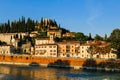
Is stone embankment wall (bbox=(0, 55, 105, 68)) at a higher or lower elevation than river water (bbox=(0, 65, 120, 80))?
higher

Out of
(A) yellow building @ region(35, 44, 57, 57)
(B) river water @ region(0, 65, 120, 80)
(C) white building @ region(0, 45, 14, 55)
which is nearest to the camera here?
(B) river water @ region(0, 65, 120, 80)

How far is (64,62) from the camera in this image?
95.6 metres

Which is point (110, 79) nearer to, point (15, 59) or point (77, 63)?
point (77, 63)

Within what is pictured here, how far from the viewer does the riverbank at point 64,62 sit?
284 ft

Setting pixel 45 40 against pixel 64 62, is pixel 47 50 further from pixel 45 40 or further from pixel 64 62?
pixel 64 62

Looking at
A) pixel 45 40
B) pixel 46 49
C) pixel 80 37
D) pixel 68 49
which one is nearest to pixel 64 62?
pixel 46 49

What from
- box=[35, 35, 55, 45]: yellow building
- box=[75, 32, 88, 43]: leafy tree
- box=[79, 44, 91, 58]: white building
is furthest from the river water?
box=[75, 32, 88, 43]: leafy tree

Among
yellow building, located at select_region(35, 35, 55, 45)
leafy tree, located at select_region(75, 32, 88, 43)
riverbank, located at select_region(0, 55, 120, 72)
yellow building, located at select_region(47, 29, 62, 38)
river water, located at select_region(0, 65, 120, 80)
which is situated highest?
yellow building, located at select_region(47, 29, 62, 38)

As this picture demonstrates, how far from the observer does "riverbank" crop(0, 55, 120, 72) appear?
86600mm

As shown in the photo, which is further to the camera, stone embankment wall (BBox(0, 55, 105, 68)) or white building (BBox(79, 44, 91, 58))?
white building (BBox(79, 44, 91, 58))

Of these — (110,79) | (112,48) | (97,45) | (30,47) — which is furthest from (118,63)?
(30,47)

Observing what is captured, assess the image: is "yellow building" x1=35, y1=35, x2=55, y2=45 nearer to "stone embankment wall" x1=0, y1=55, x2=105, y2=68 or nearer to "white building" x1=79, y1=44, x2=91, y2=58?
"white building" x1=79, y1=44, x2=91, y2=58

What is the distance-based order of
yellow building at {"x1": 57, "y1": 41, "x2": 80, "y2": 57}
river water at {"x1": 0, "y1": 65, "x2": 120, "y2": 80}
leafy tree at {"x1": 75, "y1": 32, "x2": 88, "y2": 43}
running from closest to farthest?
river water at {"x1": 0, "y1": 65, "x2": 120, "y2": 80} → yellow building at {"x1": 57, "y1": 41, "x2": 80, "y2": 57} → leafy tree at {"x1": 75, "y1": 32, "x2": 88, "y2": 43}

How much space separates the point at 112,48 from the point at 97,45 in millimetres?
9606
